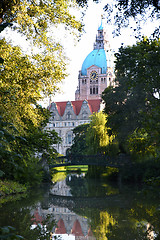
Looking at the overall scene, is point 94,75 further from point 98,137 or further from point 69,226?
point 69,226

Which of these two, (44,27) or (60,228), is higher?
(44,27)

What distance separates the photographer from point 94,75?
102812mm

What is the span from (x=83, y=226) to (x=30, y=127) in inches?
181

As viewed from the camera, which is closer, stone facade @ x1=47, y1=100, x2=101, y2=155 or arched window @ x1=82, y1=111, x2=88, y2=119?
arched window @ x1=82, y1=111, x2=88, y2=119

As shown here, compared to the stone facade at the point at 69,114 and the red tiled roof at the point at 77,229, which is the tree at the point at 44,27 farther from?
the stone facade at the point at 69,114

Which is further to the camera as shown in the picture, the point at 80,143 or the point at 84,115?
the point at 84,115

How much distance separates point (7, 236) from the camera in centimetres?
276

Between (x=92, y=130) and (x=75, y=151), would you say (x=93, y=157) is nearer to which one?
(x=92, y=130)

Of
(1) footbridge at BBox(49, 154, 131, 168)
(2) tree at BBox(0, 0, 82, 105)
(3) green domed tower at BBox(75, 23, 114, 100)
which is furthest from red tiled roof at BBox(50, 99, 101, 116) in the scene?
(2) tree at BBox(0, 0, 82, 105)

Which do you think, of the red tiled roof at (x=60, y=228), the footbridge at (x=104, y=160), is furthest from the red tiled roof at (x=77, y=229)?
the footbridge at (x=104, y=160)

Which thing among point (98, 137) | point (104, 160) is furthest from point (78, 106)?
point (104, 160)

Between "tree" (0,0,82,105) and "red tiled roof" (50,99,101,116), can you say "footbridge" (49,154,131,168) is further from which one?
"red tiled roof" (50,99,101,116)

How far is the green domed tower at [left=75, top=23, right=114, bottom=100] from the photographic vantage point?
10172cm

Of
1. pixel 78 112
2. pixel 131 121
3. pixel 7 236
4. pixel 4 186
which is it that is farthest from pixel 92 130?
pixel 78 112
